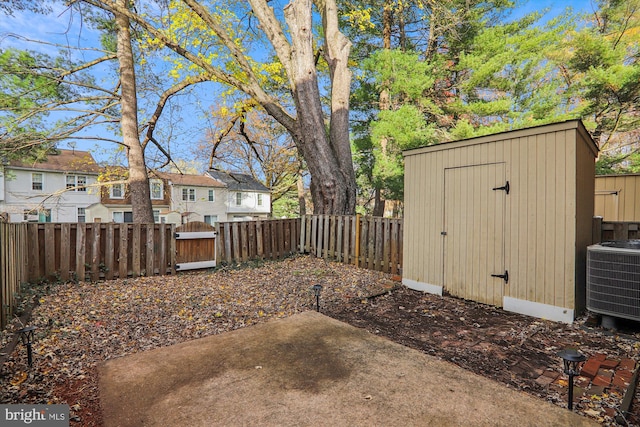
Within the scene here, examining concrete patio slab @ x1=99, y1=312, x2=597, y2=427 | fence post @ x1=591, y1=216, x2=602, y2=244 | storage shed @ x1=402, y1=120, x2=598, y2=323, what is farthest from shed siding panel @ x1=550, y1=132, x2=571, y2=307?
concrete patio slab @ x1=99, y1=312, x2=597, y2=427

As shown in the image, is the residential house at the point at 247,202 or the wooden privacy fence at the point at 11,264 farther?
the residential house at the point at 247,202

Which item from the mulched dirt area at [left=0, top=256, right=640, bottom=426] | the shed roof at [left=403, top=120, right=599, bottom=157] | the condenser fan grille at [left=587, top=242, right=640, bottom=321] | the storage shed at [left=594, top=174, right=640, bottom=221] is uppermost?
the shed roof at [left=403, top=120, right=599, bottom=157]

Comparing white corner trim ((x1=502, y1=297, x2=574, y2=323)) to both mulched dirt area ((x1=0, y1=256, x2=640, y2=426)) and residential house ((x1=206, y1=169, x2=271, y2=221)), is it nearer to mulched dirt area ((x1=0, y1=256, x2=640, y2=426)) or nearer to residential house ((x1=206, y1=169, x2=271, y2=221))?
mulched dirt area ((x1=0, y1=256, x2=640, y2=426))

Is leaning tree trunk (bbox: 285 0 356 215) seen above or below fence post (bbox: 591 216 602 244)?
above

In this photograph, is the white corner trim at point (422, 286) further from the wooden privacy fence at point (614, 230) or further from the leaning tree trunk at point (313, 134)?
the leaning tree trunk at point (313, 134)

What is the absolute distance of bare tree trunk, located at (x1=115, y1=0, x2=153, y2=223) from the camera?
7789 mm

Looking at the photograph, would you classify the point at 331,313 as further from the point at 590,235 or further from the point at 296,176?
the point at 296,176

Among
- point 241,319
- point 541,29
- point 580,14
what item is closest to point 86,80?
point 241,319

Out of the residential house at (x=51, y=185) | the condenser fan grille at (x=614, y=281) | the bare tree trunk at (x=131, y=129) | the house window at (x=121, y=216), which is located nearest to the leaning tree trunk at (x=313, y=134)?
the bare tree trunk at (x=131, y=129)

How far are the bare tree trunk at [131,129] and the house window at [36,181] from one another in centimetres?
1478

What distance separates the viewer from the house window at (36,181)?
Answer: 1766cm

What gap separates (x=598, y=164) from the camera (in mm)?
10164

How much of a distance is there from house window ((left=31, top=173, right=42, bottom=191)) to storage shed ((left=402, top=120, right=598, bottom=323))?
2197cm

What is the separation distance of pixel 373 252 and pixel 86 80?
9.13 meters
